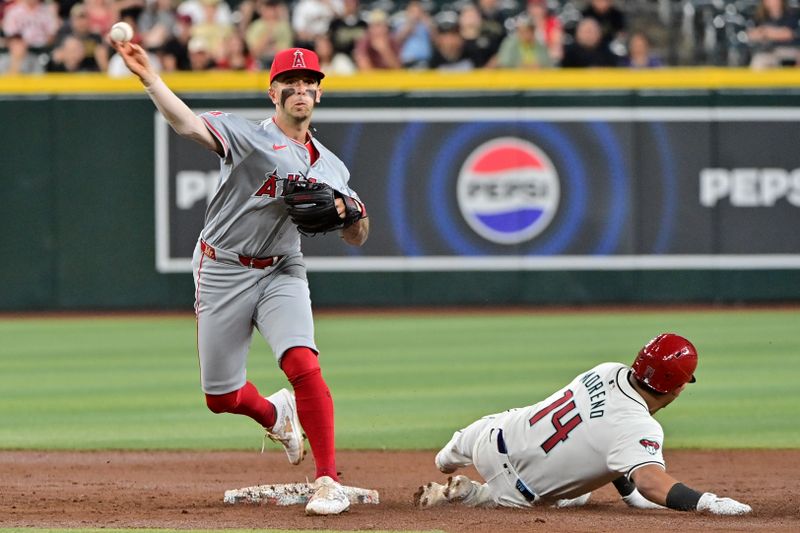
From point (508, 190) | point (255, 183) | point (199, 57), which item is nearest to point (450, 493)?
point (255, 183)

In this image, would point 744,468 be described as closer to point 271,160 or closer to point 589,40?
point 271,160

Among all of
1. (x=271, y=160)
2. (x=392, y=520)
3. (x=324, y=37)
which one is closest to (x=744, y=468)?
(x=392, y=520)

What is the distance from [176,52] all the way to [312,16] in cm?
184

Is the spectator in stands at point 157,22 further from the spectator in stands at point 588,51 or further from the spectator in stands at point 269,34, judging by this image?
the spectator in stands at point 588,51

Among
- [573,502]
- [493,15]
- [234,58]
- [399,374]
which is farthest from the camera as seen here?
[493,15]

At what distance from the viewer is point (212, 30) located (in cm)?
1599

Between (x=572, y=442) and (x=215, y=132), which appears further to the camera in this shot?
(x=215, y=132)

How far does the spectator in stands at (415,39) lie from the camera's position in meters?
16.2

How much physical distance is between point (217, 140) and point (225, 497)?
1.60 m

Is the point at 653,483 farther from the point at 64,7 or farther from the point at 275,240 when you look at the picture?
the point at 64,7

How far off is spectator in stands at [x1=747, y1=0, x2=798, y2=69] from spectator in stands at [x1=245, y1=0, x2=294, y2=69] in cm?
534

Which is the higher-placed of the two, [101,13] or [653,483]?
[101,13]

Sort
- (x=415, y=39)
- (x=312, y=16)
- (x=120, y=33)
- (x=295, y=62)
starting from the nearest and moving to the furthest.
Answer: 1. (x=120, y=33)
2. (x=295, y=62)
3. (x=415, y=39)
4. (x=312, y=16)

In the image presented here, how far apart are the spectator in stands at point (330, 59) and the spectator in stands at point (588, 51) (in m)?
2.47
